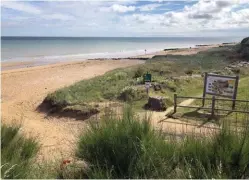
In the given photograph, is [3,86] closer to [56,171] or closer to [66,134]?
[66,134]

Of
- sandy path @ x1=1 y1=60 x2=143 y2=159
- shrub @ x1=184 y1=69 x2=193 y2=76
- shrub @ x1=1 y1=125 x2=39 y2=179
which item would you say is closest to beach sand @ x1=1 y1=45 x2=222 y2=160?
sandy path @ x1=1 y1=60 x2=143 y2=159

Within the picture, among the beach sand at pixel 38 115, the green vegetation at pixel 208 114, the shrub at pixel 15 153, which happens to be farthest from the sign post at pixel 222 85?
the shrub at pixel 15 153

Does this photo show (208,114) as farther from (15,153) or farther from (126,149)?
(15,153)

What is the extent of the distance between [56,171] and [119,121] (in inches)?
47.4

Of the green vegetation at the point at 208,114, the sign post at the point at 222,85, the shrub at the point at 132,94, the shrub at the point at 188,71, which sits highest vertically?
the sign post at the point at 222,85

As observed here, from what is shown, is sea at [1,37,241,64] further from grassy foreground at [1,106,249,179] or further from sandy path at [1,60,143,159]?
grassy foreground at [1,106,249,179]

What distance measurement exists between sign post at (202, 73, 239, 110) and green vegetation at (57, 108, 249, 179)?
687 cm

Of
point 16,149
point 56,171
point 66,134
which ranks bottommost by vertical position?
point 66,134

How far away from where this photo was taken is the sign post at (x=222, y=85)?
1093cm

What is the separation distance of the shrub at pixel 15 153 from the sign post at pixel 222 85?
26.0ft

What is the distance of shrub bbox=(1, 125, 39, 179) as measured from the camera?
3656mm

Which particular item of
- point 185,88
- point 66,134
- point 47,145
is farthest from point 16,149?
point 185,88

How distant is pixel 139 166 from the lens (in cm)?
427

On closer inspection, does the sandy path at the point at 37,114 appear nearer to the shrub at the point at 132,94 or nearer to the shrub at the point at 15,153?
the shrub at the point at 15,153
